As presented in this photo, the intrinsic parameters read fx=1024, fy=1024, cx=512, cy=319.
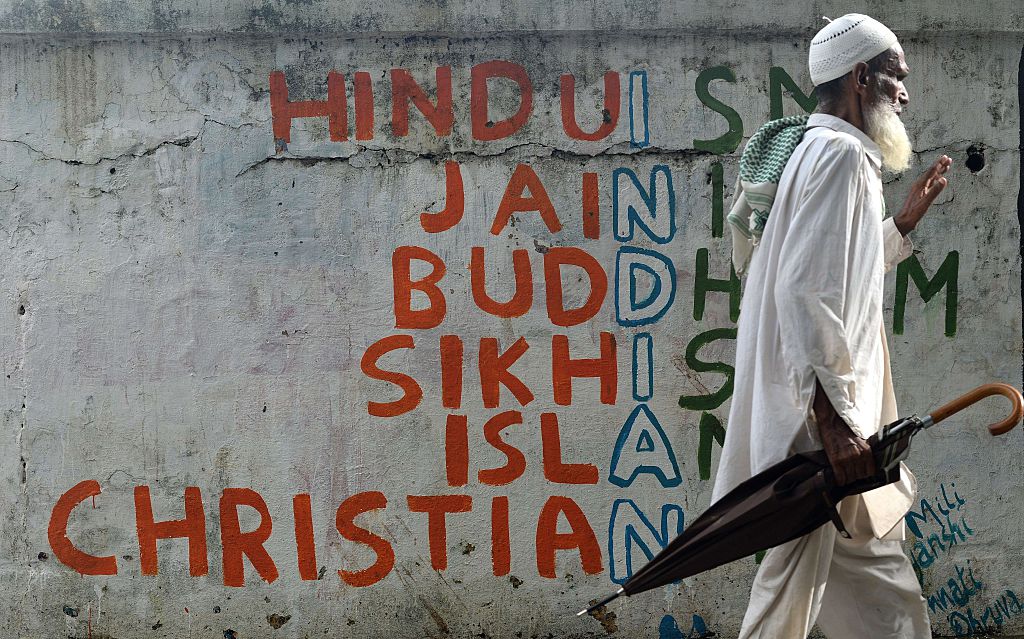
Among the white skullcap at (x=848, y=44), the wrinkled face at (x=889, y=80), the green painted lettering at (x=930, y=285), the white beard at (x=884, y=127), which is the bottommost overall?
the green painted lettering at (x=930, y=285)

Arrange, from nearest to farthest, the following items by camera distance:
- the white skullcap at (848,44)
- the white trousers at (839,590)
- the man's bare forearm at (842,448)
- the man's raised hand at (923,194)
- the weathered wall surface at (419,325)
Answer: the man's bare forearm at (842,448)
the white trousers at (839,590)
the white skullcap at (848,44)
the man's raised hand at (923,194)
the weathered wall surface at (419,325)

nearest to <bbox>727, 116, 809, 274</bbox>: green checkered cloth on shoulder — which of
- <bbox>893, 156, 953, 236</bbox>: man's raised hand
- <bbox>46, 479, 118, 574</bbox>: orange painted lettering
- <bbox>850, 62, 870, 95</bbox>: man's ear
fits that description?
<bbox>850, 62, 870, 95</bbox>: man's ear

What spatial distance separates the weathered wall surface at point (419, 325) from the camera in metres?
3.73

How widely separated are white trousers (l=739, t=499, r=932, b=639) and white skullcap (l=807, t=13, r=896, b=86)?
1.06 metres

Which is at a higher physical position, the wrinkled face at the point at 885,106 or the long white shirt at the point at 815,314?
the wrinkled face at the point at 885,106

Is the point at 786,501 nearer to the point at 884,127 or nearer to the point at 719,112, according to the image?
the point at 884,127

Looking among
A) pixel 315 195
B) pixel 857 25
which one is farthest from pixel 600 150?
pixel 857 25

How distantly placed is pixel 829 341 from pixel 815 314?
7 centimetres

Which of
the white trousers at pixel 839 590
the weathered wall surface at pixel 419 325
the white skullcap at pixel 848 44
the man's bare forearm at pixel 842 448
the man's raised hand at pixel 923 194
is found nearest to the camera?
the man's bare forearm at pixel 842 448

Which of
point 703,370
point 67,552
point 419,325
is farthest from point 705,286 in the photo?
point 67,552

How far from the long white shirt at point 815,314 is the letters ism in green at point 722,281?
3.91 ft

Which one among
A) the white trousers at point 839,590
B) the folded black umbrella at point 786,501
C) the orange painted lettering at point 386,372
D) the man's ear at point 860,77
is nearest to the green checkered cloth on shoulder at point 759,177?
the man's ear at point 860,77

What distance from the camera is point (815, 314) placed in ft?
7.50

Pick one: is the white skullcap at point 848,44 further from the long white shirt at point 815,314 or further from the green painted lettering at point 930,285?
the green painted lettering at point 930,285
